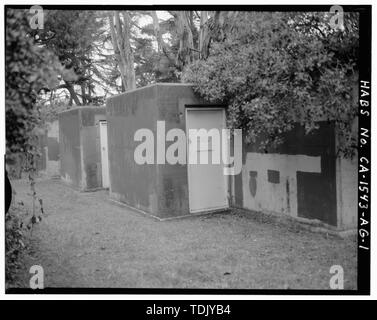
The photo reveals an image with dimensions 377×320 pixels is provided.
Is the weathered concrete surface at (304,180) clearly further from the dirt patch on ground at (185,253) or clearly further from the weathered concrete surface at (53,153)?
the weathered concrete surface at (53,153)

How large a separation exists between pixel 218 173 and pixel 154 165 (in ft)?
5.06

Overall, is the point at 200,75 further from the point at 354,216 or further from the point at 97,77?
the point at 97,77

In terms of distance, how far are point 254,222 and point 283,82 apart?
10.00 ft

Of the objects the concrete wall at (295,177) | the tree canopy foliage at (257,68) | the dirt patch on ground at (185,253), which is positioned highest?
the tree canopy foliage at (257,68)

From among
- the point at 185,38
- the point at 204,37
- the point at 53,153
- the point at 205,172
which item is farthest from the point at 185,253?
the point at 53,153

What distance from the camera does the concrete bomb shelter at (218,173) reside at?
6.53 meters

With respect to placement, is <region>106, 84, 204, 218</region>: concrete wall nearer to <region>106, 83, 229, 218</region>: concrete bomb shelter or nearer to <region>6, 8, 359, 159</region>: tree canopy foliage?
<region>106, 83, 229, 218</region>: concrete bomb shelter

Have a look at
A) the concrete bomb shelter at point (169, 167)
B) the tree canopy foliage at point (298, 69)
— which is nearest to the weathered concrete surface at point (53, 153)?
the concrete bomb shelter at point (169, 167)

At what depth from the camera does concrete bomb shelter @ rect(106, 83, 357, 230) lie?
653cm

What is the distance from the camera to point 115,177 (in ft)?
35.1

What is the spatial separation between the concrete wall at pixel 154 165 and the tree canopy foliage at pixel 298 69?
1949mm

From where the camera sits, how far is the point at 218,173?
29.4ft

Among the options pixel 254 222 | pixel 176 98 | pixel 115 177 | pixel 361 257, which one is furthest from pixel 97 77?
pixel 361 257

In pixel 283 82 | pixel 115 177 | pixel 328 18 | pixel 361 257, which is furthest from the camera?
pixel 115 177
